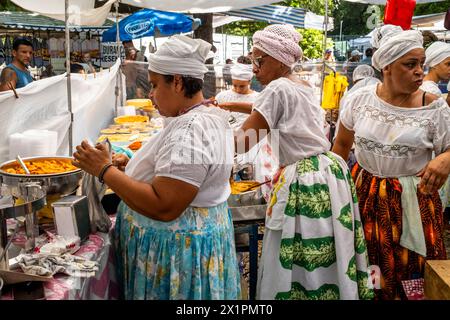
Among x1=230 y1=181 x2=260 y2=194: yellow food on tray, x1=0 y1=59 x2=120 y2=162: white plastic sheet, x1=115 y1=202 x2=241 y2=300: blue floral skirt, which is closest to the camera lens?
x1=115 y1=202 x2=241 y2=300: blue floral skirt

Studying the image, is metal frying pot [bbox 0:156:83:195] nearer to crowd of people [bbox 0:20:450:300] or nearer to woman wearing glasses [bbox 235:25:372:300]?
crowd of people [bbox 0:20:450:300]

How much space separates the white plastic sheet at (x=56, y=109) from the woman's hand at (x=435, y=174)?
2593 millimetres

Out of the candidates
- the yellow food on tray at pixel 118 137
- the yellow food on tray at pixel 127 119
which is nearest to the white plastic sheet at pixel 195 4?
the yellow food on tray at pixel 127 119

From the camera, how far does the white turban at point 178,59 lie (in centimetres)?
169

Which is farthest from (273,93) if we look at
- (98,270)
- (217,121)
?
(98,270)

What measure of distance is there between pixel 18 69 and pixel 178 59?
4.03 meters

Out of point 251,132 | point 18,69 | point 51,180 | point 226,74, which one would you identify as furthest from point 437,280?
point 18,69

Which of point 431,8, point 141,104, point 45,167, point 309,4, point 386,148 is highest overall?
point 431,8

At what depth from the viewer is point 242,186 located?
2861mm

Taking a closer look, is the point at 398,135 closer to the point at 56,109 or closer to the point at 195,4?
the point at 56,109

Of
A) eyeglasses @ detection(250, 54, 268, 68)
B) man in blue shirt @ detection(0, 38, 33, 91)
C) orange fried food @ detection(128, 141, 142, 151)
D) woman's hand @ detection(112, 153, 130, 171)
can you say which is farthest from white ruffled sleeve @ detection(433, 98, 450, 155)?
man in blue shirt @ detection(0, 38, 33, 91)

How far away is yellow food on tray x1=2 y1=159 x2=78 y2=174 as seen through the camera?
225cm

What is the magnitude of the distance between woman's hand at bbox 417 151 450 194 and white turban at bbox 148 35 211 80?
1316 mm
